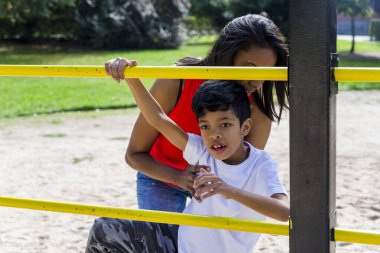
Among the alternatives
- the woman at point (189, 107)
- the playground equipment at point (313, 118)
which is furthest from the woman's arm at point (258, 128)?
the playground equipment at point (313, 118)

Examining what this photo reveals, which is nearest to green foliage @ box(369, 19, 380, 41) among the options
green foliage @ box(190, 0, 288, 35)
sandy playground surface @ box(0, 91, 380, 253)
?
green foliage @ box(190, 0, 288, 35)

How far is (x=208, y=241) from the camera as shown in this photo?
6.92ft

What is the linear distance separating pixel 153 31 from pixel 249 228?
61.9 feet

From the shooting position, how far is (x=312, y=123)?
1.59 m

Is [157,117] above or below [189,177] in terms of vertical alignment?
above

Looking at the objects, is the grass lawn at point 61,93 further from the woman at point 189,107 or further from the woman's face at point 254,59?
the woman's face at point 254,59

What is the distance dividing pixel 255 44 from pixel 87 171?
3.72m

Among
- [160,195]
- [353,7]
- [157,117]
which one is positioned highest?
[157,117]

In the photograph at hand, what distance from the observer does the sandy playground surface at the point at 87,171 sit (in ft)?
13.4

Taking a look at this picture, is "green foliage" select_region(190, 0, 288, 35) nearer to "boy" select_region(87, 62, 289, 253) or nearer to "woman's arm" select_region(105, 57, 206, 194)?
"woman's arm" select_region(105, 57, 206, 194)

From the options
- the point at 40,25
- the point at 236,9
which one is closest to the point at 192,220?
the point at 236,9

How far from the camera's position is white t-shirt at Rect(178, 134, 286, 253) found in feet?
6.77

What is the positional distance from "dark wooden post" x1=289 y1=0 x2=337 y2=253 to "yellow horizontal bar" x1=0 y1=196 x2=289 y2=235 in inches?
4.2

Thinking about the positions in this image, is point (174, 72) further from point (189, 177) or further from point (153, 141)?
point (153, 141)
